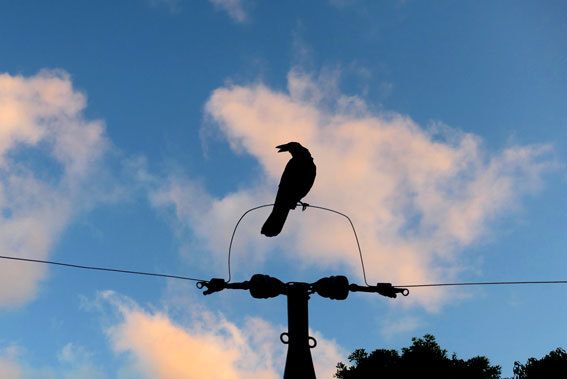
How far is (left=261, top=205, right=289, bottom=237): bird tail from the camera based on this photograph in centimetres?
738

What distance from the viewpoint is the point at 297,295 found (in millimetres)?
5223

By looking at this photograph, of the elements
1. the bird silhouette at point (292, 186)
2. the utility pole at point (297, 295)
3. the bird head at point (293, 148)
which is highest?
the bird head at point (293, 148)

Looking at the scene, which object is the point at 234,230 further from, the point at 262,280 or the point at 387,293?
the point at 387,293

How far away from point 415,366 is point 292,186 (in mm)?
25811

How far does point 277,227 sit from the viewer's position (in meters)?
7.39

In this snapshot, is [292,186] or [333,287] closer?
[333,287]

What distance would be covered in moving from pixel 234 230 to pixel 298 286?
6.19ft

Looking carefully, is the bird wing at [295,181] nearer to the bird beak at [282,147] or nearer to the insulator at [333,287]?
the bird beak at [282,147]

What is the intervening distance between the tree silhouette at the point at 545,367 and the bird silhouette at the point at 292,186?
86.2 feet

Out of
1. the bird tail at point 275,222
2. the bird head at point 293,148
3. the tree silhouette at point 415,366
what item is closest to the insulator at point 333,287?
the bird tail at point 275,222

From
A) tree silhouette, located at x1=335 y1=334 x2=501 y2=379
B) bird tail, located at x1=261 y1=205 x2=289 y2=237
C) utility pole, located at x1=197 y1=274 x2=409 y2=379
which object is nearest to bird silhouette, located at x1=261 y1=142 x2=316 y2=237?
bird tail, located at x1=261 y1=205 x2=289 y2=237

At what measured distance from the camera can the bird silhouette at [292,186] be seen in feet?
24.3

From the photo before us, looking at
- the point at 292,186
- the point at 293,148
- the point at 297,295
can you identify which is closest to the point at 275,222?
the point at 292,186

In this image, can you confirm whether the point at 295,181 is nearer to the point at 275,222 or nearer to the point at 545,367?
the point at 275,222
